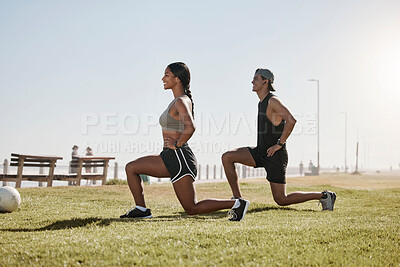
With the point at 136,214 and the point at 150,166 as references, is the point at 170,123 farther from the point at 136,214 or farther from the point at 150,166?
the point at 136,214

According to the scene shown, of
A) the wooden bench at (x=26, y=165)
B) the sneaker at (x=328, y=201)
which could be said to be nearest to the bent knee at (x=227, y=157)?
the sneaker at (x=328, y=201)

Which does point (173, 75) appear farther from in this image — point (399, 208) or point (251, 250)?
point (399, 208)

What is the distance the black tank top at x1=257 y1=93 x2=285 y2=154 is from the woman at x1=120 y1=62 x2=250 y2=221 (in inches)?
60.8

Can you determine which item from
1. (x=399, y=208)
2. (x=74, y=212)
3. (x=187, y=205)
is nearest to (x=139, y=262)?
(x=187, y=205)

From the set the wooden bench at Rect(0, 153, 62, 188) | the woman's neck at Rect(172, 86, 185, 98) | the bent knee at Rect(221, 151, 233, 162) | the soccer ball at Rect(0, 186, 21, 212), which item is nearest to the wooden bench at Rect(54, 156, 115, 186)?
the wooden bench at Rect(0, 153, 62, 188)

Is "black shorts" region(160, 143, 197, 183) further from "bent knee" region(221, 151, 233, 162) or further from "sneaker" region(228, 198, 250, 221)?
"bent knee" region(221, 151, 233, 162)

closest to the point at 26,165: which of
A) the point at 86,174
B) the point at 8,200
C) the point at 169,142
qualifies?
the point at 86,174

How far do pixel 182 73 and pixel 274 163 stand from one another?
2211 mm

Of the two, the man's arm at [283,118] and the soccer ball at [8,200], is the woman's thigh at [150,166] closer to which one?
the man's arm at [283,118]

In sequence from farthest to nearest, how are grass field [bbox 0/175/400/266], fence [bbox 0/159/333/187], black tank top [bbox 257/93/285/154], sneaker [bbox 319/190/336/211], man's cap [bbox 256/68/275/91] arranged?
fence [bbox 0/159/333/187], sneaker [bbox 319/190/336/211], man's cap [bbox 256/68/275/91], black tank top [bbox 257/93/285/154], grass field [bbox 0/175/400/266]

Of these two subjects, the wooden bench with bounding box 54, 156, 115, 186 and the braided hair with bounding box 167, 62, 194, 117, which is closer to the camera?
the braided hair with bounding box 167, 62, 194, 117

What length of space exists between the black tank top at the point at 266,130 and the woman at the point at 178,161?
154 cm

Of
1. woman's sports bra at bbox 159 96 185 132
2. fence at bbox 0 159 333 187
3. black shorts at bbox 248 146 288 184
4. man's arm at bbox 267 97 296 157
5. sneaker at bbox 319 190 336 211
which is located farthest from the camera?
fence at bbox 0 159 333 187

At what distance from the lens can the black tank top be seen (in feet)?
22.4
